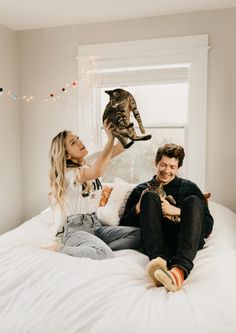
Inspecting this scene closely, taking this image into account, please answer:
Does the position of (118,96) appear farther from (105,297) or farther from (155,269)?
(105,297)

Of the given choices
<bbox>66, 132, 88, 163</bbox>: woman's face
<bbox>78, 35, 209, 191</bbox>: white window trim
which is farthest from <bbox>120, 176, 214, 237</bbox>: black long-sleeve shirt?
<bbox>78, 35, 209, 191</bbox>: white window trim

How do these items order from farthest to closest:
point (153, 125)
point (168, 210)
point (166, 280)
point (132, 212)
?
1. point (153, 125)
2. point (132, 212)
3. point (168, 210)
4. point (166, 280)

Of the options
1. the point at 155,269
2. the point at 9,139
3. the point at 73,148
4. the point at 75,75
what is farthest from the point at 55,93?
the point at 155,269

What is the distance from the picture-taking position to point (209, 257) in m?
1.74

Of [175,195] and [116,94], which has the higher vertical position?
[116,94]

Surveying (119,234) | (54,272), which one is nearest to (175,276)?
(54,272)

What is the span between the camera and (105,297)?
1.30 metres

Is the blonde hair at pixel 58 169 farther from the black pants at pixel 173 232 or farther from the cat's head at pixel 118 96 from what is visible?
the black pants at pixel 173 232

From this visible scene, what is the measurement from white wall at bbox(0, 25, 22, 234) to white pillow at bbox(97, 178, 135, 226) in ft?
3.95

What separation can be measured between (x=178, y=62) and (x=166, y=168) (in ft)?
4.35

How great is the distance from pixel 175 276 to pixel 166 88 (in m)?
2.04

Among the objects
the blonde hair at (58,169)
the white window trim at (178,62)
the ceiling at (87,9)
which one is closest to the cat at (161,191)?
the blonde hair at (58,169)

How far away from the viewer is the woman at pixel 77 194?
1950mm

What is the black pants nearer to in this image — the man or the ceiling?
the man
